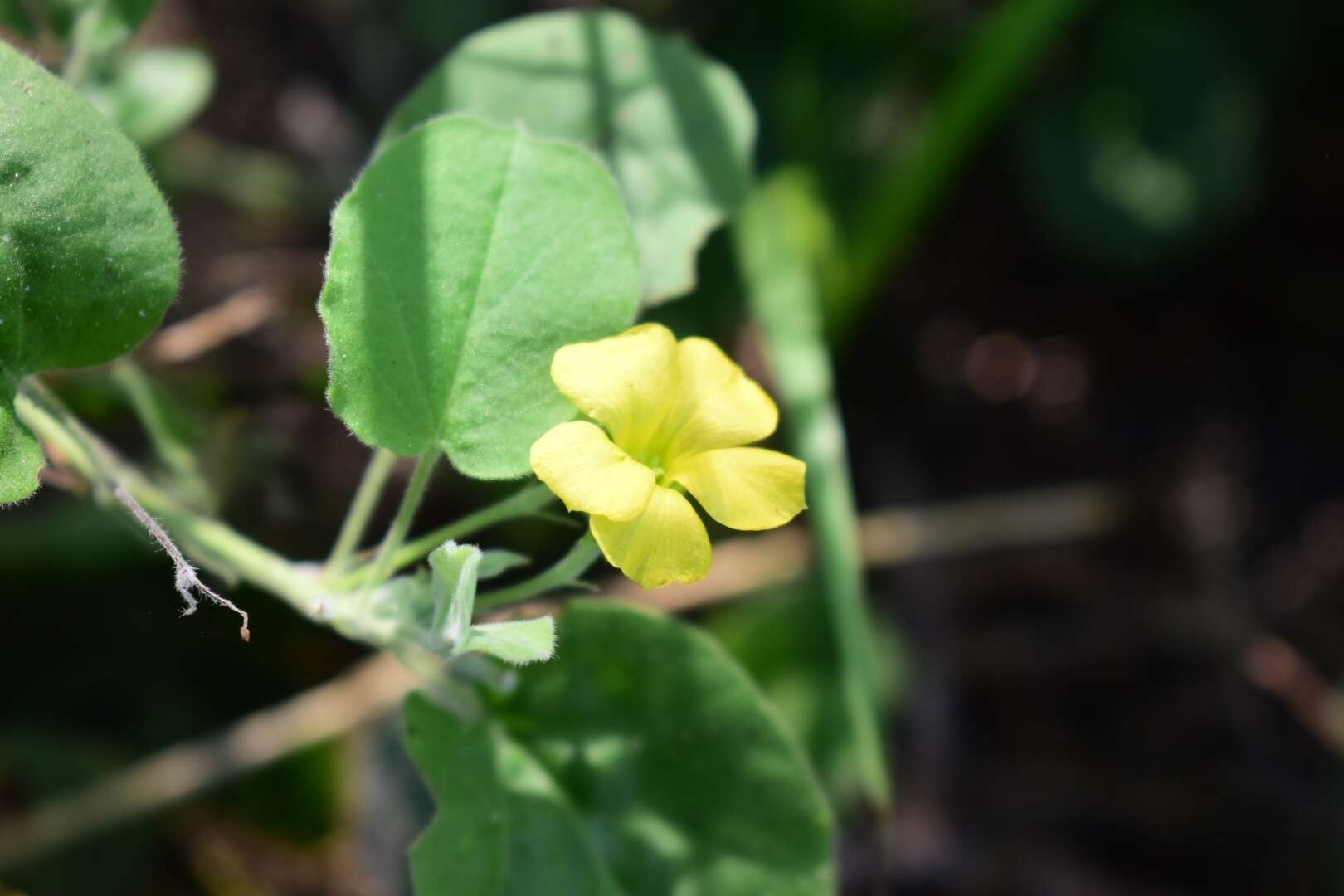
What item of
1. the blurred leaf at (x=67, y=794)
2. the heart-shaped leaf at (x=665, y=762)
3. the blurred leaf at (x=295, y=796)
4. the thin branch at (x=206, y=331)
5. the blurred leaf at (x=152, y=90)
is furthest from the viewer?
the blurred leaf at (x=295, y=796)

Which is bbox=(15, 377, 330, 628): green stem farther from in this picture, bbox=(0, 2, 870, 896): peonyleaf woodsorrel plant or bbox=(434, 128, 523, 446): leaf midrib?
bbox=(434, 128, 523, 446): leaf midrib

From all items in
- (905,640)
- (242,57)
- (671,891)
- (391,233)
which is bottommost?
(905,640)

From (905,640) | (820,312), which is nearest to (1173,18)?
(820,312)

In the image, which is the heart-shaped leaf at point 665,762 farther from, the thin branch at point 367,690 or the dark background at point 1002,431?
the dark background at point 1002,431

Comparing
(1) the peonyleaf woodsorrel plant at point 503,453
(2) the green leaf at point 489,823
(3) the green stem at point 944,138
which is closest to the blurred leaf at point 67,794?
(1) the peonyleaf woodsorrel plant at point 503,453

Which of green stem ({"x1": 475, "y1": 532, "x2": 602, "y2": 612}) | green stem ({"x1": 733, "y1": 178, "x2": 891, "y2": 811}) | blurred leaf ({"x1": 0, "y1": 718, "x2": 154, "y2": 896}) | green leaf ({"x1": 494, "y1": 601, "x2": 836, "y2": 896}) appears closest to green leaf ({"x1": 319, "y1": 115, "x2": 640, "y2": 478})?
green stem ({"x1": 475, "y1": 532, "x2": 602, "y2": 612})

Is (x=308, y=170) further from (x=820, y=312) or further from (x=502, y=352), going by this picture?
(x=502, y=352)
